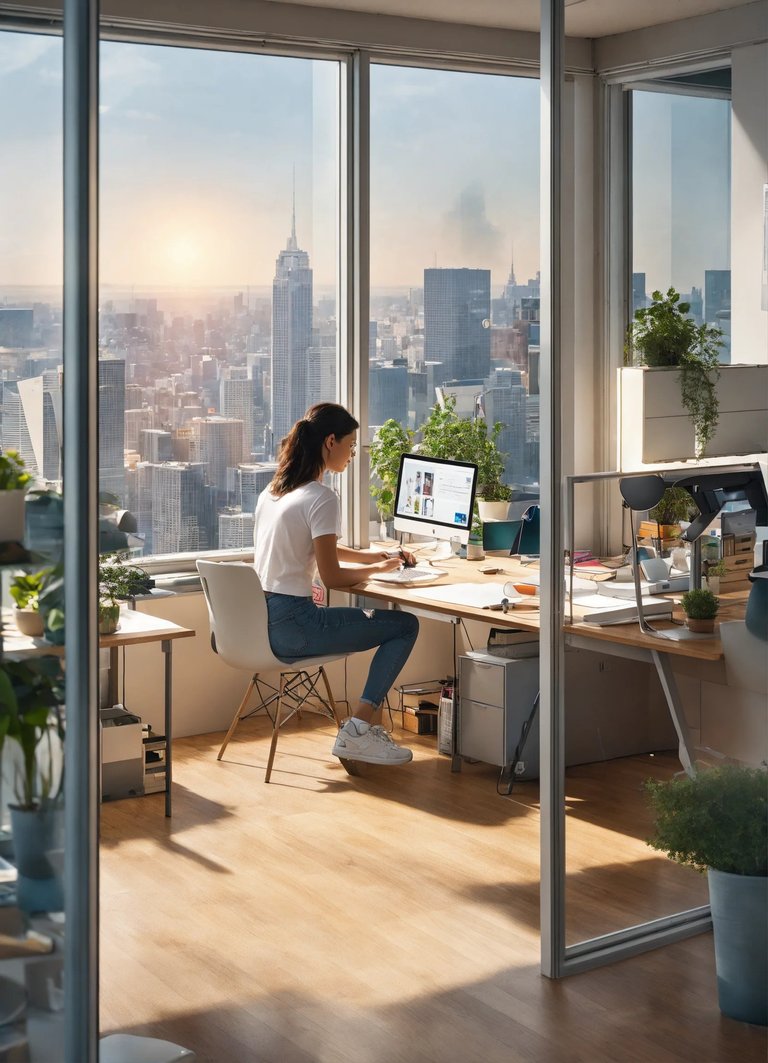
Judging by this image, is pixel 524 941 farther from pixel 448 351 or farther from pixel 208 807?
pixel 448 351

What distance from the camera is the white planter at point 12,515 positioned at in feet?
8.57

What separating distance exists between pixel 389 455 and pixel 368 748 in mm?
1452

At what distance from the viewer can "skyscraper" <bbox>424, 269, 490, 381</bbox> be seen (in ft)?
20.9

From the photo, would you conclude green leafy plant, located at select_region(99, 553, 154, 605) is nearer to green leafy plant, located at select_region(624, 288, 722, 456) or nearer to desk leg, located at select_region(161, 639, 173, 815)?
desk leg, located at select_region(161, 639, 173, 815)

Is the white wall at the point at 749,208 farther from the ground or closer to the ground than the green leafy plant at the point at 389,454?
farther from the ground

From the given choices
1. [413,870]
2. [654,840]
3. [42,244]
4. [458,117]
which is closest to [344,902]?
[413,870]

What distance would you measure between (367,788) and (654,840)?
185 centimetres

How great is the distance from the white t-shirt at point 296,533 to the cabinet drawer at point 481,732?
0.77m

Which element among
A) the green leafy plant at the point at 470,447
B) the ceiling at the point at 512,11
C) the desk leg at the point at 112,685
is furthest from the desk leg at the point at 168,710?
the ceiling at the point at 512,11

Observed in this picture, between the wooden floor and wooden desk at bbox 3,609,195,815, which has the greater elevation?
wooden desk at bbox 3,609,195,815

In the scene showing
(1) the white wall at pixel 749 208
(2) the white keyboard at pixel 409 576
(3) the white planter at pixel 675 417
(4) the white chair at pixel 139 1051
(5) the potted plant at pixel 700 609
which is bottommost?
(4) the white chair at pixel 139 1051

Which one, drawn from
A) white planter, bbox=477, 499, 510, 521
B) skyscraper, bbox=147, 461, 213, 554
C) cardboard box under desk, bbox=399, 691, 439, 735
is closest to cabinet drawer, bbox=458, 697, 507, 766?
cardboard box under desk, bbox=399, 691, 439, 735

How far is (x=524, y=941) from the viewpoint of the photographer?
3.70 m

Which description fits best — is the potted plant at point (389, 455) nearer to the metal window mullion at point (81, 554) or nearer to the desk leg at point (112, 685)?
the desk leg at point (112, 685)
